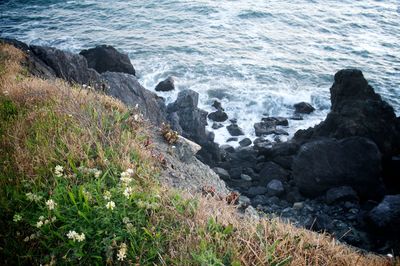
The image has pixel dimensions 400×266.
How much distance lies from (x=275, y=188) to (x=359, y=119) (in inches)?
220

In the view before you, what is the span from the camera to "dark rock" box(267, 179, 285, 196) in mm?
13312

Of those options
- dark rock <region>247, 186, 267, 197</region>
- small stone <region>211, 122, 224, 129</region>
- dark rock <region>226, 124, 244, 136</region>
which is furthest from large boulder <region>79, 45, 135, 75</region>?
dark rock <region>247, 186, 267, 197</region>

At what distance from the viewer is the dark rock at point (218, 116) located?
2005cm

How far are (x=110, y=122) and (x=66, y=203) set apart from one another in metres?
2.20

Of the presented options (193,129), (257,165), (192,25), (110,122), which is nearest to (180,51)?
(192,25)

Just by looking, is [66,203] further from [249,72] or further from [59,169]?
[249,72]

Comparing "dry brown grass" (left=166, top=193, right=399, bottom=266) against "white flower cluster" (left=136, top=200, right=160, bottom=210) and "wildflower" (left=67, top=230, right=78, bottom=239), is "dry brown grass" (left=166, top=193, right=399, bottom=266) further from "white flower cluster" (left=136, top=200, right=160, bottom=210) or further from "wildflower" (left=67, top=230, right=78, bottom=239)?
"wildflower" (left=67, top=230, right=78, bottom=239)

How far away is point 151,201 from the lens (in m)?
4.14

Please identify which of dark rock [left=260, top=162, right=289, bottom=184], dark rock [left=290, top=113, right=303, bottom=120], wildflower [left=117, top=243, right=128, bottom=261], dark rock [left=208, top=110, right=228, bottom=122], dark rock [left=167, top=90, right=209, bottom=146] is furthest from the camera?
dark rock [left=290, top=113, right=303, bottom=120]

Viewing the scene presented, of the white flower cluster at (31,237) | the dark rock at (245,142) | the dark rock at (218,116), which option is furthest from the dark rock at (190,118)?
the white flower cluster at (31,237)

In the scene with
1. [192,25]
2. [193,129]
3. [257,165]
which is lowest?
[257,165]

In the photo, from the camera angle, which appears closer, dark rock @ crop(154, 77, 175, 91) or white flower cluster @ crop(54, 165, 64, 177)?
white flower cluster @ crop(54, 165, 64, 177)

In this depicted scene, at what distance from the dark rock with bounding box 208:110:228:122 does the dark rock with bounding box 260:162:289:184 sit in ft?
19.6

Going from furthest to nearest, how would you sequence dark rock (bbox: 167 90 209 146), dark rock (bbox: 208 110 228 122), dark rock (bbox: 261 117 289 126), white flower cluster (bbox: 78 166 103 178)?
1. dark rock (bbox: 208 110 228 122)
2. dark rock (bbox: 261 117 289 126)
3. dark rock (bbox: 167 90 209 146)
4. white flower cluster (bbox: 78 166 103 178)
